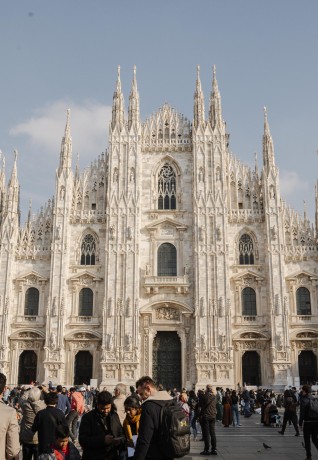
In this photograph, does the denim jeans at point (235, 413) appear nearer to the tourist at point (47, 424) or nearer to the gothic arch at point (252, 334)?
the gothic arch at point (252, 334)

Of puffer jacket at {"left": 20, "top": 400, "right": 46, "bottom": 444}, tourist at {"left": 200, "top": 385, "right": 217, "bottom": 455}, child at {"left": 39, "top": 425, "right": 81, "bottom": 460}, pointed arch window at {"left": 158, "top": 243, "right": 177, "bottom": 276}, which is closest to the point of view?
child at {"left": 39, "top": 425, "right": 81, "bottom": 460}

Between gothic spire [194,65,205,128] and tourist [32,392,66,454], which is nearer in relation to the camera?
tourist [32,392,66,454]

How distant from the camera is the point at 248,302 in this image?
3600 cm

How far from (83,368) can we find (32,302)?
549 cm

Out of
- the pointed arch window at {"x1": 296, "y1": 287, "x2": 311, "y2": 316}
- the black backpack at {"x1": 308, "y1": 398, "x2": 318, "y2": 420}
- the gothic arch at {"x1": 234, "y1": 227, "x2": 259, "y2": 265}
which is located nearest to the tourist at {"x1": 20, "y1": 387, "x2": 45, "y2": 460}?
the black backpack at {"x1": 308, "y1": 398, "x2": 318, "y2": 420}

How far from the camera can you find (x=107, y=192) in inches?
1464

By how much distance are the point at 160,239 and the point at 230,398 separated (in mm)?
16961

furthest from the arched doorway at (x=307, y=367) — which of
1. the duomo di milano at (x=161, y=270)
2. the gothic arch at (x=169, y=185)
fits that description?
the gothic arch at (x=169, y=185)

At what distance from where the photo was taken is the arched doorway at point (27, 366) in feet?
116

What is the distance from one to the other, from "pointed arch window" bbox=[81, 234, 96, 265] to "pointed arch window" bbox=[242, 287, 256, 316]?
1021 centimetres

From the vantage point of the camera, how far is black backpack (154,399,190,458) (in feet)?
17.4

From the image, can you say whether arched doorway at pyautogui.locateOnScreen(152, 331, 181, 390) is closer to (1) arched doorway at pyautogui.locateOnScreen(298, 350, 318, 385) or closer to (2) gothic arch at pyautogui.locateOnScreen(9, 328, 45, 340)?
(2) gothic arch at pyautogui.locateOnScreen(9, 328, 45, 340)

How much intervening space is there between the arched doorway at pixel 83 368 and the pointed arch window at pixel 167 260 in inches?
282

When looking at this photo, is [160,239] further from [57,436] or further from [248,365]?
[57,436]
